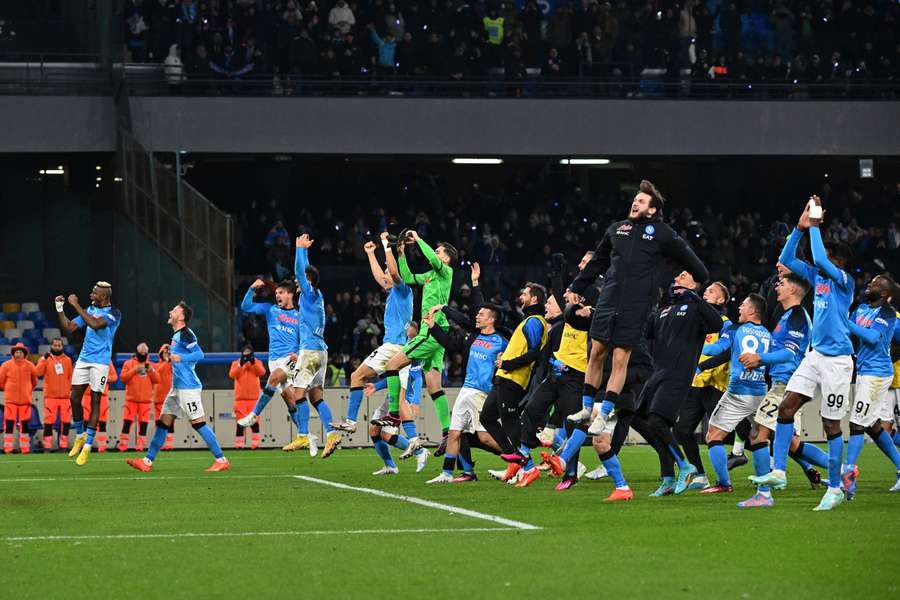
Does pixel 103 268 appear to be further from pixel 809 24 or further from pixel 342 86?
pixel 809 24

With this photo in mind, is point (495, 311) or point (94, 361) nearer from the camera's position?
point (495, 311)

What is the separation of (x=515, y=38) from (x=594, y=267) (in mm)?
24281

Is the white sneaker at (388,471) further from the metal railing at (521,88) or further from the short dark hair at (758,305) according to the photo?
the metal railing at (521,88)

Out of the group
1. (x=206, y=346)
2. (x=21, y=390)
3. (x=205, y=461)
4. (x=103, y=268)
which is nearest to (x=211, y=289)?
(x=206, y=346)

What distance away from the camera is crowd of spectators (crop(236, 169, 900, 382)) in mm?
32750

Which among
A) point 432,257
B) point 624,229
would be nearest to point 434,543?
point 624,229

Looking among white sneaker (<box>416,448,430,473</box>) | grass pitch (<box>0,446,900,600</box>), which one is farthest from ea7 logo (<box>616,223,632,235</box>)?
white sneaker (<box>416,448,430,473</box>)

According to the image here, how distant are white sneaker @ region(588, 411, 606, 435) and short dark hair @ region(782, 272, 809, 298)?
211cm

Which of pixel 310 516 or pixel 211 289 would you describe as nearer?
pixel 310 516

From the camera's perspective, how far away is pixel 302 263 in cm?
2028

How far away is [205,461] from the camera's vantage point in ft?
72.5

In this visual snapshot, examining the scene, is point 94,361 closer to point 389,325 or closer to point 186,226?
point 389,325

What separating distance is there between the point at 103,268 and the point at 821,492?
2479 centimetres

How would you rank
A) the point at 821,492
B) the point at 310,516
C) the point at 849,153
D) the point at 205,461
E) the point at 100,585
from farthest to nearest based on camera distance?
the point at 849,153 < the point at 205,461 < the point at 821,492 < the point at 310,516 < the point at 100,585
